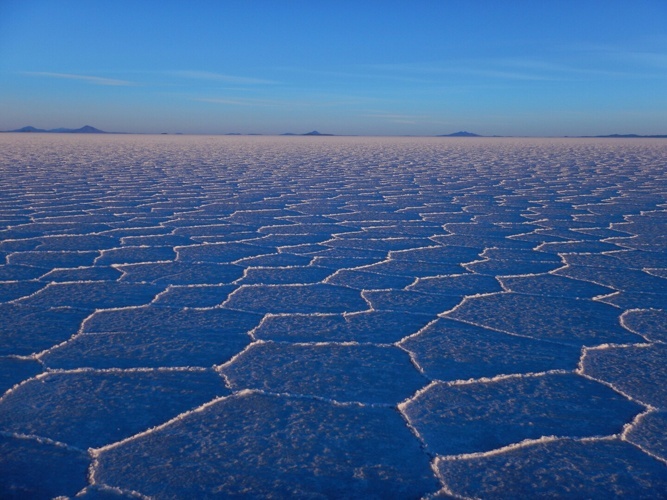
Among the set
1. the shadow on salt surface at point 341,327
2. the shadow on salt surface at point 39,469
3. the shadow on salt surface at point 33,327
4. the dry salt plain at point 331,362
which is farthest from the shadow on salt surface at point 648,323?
the shadow on salt surface at point 33,327

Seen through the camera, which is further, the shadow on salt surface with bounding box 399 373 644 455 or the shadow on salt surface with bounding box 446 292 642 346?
the shadow on salt surface with bounding box 446 292 642 346

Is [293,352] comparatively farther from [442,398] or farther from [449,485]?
[449,485]

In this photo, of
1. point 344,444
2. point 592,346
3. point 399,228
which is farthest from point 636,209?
point 344,444

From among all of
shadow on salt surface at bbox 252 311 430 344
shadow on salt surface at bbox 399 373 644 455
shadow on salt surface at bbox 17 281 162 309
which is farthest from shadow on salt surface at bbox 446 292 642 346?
shadow on salt surface at bbox 17 281 162 309

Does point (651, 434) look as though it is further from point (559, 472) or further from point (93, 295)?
point (93, 295)

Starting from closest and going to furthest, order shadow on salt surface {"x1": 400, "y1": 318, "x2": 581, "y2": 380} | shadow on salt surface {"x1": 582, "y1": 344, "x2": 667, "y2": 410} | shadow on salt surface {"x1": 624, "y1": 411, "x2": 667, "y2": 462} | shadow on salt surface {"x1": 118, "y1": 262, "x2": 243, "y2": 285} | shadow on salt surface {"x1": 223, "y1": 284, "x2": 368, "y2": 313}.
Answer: shadow on salt surface {"x1": 624, "y1": 411, "x2": 667, "y2": 462} → shadow on salt surface {"x1": 582, "y1": 344, "x2": 667, "y2": 410} → shadow on salt surface {"x1": 400, "y1": 318, "x2": 581, "y2": 380} → shadow on salt surface {"x1": 223, "y1": 284, "x2": 368, "y2": 313} → shadow on salt surface {"x1": 118, "y1": 262, "x2": 243, "y2": 285}

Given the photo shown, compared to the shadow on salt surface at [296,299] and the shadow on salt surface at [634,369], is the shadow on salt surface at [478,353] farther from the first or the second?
the shadow on salt surface at [296,299]

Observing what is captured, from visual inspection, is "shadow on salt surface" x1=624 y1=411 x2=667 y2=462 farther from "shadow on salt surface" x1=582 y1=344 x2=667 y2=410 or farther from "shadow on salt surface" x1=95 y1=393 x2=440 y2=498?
"shadow on salt surface" x1=95 y1=393 x2=440 y2=498

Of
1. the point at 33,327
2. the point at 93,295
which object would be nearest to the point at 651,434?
the point at 33,327

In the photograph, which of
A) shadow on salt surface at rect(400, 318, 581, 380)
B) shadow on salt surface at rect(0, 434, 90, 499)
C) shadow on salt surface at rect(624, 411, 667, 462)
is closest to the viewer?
shadow on salt surface at rect(0, 434, 90, 499)
